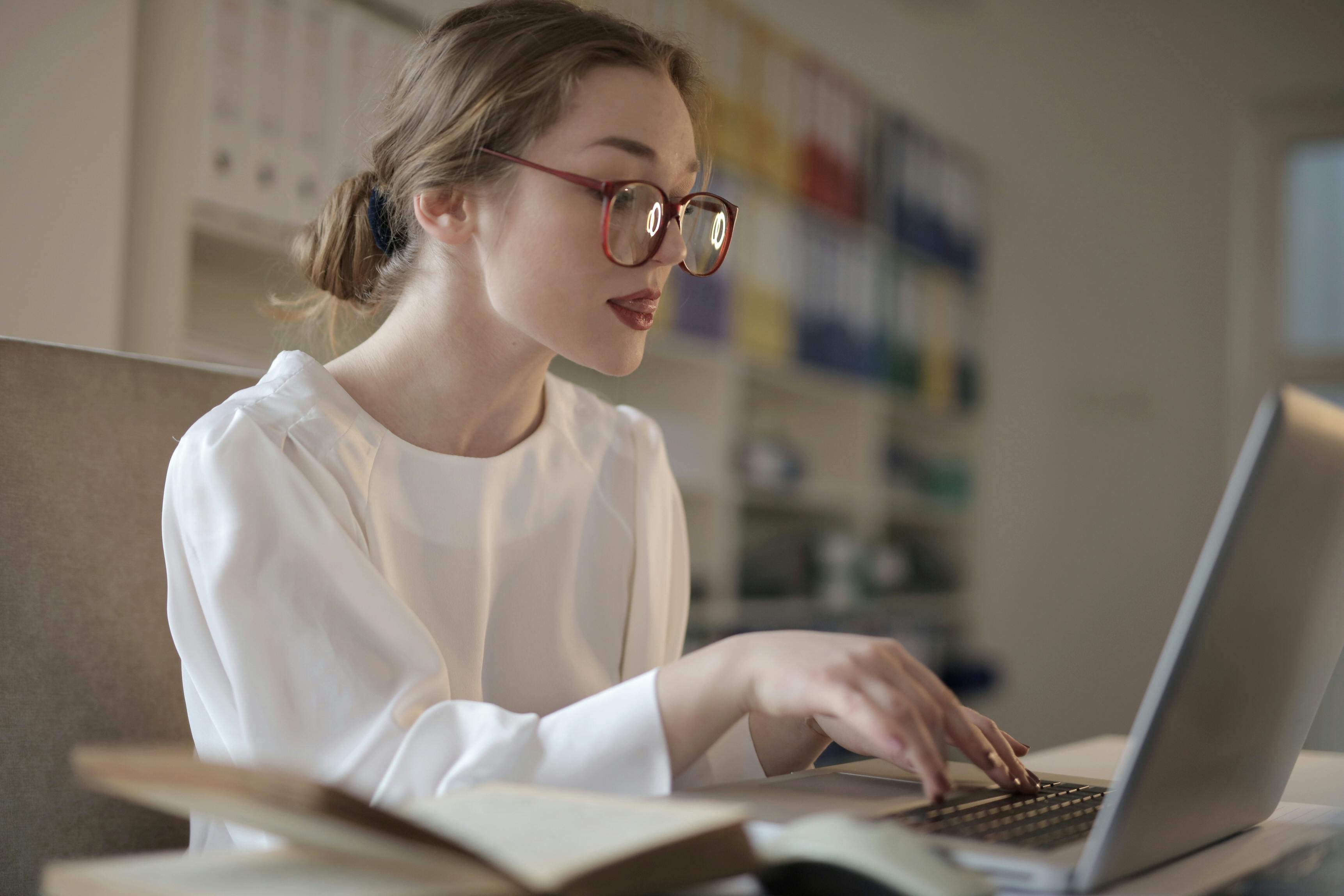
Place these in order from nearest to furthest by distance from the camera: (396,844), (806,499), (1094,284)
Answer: (396,844)
(806,499)
(1094,284)

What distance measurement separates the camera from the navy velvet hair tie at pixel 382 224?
1175mm

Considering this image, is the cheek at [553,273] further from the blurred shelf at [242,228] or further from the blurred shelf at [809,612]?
the blurred shelf at [809,612]

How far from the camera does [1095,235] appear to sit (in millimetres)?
4426

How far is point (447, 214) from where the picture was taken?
43.3 inches

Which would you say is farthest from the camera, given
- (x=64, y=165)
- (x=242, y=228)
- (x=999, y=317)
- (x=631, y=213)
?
(x=999, y=317)

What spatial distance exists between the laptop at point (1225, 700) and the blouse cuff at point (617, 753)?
7 centimetres

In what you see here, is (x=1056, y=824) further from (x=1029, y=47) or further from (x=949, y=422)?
(x=1029, y=47)

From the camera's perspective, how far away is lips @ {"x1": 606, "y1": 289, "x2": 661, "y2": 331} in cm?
107

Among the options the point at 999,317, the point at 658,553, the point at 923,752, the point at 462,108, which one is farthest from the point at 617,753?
the point at 999,317

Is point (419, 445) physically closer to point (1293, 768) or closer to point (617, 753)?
point (617, 753)

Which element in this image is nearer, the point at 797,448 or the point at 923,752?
the point at 923,752

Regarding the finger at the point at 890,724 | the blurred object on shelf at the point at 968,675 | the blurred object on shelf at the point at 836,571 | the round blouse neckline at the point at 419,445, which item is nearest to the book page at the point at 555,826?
the finger at the point at 890,724

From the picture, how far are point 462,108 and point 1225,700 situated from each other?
0.82 m

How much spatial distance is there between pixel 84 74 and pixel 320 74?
0.38m
